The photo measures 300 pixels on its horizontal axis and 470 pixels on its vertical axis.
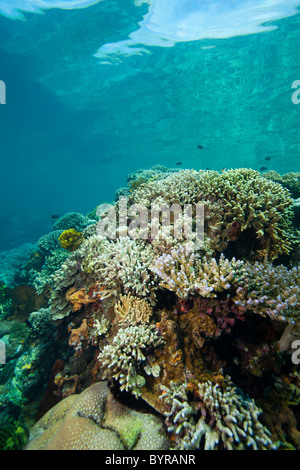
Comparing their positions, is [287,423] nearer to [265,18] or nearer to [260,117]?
[265,18]

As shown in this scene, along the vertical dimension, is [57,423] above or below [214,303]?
below

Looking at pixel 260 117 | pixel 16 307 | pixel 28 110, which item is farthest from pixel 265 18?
pixel 28 110

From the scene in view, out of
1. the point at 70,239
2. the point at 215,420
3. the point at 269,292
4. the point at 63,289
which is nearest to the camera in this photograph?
the point at 215,420

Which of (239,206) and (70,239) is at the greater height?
(239,206)

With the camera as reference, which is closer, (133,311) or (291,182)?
(133,311)

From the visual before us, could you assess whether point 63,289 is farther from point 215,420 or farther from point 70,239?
point 215,420

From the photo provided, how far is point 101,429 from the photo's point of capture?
8.50 ft

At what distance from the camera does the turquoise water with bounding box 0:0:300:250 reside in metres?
16.2

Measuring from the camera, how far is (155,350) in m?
3.04

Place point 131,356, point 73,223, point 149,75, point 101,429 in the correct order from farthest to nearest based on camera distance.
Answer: point 149,75 → point 73,223 → point 131,356 → point 101,429

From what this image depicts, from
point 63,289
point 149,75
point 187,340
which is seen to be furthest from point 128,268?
point 149,75

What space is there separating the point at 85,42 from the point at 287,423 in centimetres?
2721

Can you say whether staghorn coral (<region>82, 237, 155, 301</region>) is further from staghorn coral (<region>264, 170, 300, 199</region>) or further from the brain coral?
staghorn coral (<region>264, 170, 300, 199</region>)

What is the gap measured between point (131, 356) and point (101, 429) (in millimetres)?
889
